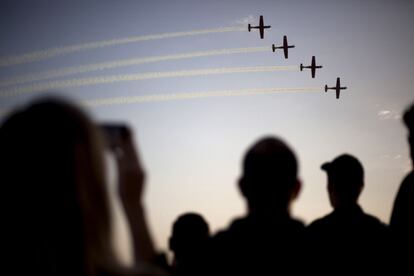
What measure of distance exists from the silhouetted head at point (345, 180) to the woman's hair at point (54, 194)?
15.6 feet

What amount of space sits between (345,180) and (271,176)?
2.92 metres

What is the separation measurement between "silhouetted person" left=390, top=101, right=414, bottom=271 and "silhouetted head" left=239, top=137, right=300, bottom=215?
111 inches

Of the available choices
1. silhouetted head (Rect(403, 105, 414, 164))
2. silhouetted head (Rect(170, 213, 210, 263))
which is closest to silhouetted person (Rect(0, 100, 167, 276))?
silhouetted head (Rect(170, 213, 210, 263))

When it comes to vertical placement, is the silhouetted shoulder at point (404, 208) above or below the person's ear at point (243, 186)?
A: below

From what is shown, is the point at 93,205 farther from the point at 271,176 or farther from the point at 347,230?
the point at 347,230

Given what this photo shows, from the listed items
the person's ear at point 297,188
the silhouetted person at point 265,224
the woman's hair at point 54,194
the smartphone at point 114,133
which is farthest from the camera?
→ the person's ear at point 297,188

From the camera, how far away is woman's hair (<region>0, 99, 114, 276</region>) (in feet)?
6.65

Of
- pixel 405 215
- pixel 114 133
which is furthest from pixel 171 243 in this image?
pixel 114 133

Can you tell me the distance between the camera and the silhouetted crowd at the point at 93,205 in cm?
204

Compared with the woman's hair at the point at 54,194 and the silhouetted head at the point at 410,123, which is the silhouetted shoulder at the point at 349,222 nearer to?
the silhouetted head at the point at 410,123

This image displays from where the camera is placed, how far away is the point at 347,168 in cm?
629

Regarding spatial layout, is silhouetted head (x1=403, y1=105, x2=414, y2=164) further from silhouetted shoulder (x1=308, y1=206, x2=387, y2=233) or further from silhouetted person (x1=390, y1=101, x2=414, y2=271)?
silhouetted shoulder (x1=308, y1=206, x2=387, y2=233)

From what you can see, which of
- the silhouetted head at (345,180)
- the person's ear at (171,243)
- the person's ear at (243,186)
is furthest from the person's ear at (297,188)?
the person's ear at (171,243)

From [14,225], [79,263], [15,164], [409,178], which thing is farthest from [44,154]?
[409,178]
